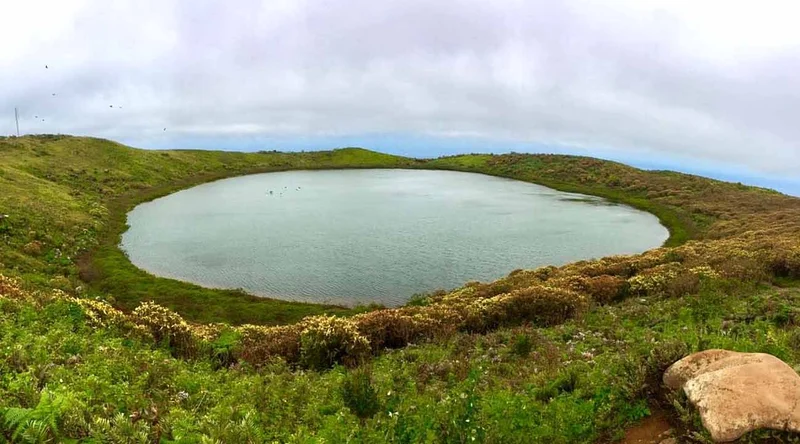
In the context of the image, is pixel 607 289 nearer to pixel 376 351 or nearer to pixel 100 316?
pixel 376 351

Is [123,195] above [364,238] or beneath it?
above

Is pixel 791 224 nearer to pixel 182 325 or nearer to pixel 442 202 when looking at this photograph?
pixel 442 202

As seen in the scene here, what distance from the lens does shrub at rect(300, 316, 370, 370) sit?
60.0 ft

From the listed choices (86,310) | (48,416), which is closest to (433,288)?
(86,310)

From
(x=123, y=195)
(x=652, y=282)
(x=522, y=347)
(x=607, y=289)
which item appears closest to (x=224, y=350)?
(x=522, y=347)

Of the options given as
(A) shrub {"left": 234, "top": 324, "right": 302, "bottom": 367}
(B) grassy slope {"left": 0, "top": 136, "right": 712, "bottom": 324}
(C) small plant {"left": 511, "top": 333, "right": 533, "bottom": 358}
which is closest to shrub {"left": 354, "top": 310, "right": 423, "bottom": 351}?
(A) shrub {"left": 234, "top": 324, "right": 302, "bottom": 367}

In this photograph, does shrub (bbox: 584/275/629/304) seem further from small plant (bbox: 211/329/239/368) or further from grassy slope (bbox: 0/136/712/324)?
small plant (bbox: 211/329/239/368)

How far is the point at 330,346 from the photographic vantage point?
19.0 m

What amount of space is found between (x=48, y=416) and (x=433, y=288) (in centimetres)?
3224

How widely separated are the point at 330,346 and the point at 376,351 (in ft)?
6.78

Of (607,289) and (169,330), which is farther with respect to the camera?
(607,289)

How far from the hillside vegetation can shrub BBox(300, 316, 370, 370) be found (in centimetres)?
7

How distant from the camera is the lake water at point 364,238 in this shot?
136 feet

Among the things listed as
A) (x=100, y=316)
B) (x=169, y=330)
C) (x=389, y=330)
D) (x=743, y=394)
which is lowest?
(x=389, y=330)
